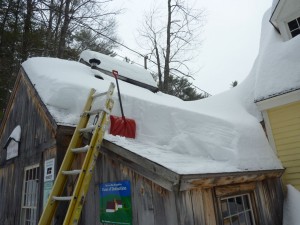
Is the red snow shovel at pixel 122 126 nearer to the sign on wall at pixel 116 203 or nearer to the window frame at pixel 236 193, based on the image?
the sign on wall at pixel 116 203

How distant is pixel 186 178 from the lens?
10.2 ft

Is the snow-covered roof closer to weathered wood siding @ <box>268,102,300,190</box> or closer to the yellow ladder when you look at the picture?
weathered wood siding @ <box>268,102,300,190</box>

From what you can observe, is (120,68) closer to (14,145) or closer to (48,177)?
(14,145)

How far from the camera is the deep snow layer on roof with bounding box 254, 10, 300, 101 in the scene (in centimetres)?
688

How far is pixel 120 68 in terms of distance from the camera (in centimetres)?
959

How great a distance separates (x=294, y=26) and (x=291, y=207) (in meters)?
5.81

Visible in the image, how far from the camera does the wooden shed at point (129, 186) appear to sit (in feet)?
11.1

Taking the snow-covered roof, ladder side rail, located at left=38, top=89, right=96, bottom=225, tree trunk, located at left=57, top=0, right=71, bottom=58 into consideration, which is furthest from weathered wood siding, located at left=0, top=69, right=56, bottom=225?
tree trunk, located at left=57, top=0, right=71, bottom=58

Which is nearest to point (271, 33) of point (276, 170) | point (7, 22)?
point (276, 170)

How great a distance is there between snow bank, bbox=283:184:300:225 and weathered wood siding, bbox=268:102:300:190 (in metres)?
0.24

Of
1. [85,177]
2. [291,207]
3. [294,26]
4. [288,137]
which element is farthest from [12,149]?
[294,26]

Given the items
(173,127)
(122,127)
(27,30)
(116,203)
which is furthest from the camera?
(27,30)

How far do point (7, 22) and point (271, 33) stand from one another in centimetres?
1387

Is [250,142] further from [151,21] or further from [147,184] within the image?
[151,21]
